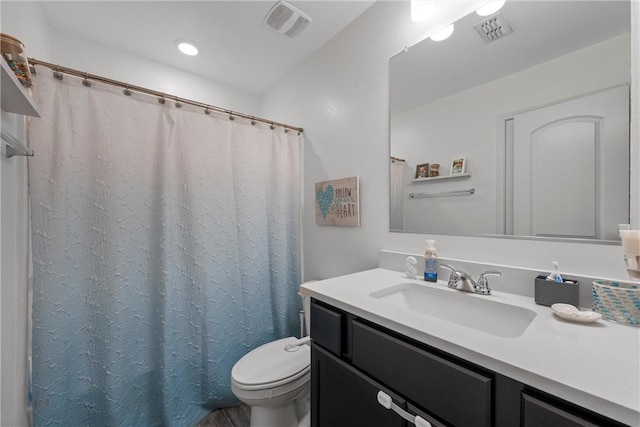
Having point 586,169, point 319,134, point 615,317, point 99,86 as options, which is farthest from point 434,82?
point 99,86

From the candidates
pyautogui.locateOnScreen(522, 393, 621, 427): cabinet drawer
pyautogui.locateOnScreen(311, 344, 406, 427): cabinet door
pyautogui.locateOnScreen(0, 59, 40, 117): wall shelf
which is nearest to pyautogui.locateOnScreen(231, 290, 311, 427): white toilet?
pyautogui.locateOnScreen(311, 344, 406, 427): cabinet door

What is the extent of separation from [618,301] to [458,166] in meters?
0.69

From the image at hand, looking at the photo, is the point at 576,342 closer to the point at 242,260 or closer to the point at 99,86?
the point at 242,260

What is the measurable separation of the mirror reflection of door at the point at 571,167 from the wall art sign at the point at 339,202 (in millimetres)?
786

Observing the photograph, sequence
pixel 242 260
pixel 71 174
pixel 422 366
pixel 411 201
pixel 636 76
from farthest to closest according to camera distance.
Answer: pixel 242 260
pixel 411 201
pixel 71 174
pixel 636 76
pixel 422 366

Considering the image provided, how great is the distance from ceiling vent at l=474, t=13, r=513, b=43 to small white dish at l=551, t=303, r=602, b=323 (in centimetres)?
105

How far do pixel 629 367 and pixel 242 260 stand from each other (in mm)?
1676

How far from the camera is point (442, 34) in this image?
3.94 ft

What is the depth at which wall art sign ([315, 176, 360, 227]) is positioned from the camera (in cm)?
159

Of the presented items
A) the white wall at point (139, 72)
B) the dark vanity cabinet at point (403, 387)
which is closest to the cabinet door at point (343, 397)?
the dark vanity cabinet at point (403, 387)

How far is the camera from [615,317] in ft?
2.29

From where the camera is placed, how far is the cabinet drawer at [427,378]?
0.56 meters

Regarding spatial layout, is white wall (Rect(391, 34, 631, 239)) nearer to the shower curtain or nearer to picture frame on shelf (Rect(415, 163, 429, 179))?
picture frame on shelf (Rect(415, 163, 429, 179))

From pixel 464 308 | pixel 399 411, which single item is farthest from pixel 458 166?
pixel 399 411
